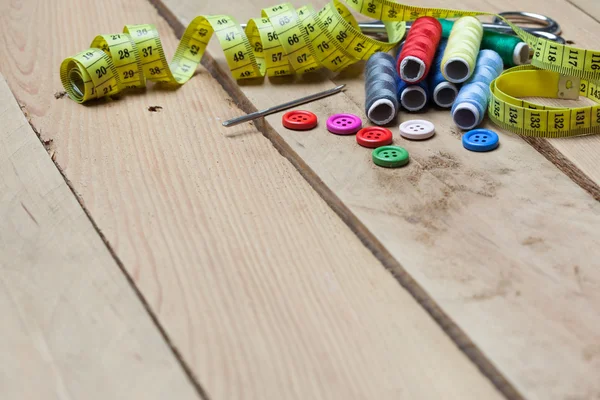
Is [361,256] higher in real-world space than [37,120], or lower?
lower

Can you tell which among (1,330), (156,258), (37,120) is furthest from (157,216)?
(37,120)

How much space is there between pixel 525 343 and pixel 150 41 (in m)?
0.92

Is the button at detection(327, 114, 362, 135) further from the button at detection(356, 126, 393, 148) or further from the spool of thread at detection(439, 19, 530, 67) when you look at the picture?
the spool of thread at detection(439, 19, 530, 67)

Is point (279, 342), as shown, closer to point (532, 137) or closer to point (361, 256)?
point (361, 256)

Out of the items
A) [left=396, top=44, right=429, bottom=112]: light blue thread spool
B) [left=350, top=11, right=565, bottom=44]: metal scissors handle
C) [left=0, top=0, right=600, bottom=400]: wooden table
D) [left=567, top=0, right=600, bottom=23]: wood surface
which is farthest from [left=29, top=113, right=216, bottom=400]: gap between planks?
[left=567, top=0, right=600, bottom=23]: wood surface

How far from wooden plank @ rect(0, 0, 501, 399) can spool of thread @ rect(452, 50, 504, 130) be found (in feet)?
0.98

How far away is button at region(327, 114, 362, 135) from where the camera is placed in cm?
120

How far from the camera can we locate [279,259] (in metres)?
0.94

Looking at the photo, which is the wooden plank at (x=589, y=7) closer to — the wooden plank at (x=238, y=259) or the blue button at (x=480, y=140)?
the blue button at (x=480, y=140)

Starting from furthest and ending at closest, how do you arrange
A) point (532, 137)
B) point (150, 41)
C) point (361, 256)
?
1. point (150, 41)
2. point (532, 137)
3. point (361, 256)

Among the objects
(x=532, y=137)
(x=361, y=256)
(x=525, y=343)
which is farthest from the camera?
(x=532, y=137)

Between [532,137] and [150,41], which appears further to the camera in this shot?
[150,41]

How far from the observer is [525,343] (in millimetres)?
799

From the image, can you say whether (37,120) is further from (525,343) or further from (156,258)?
(525,343)
